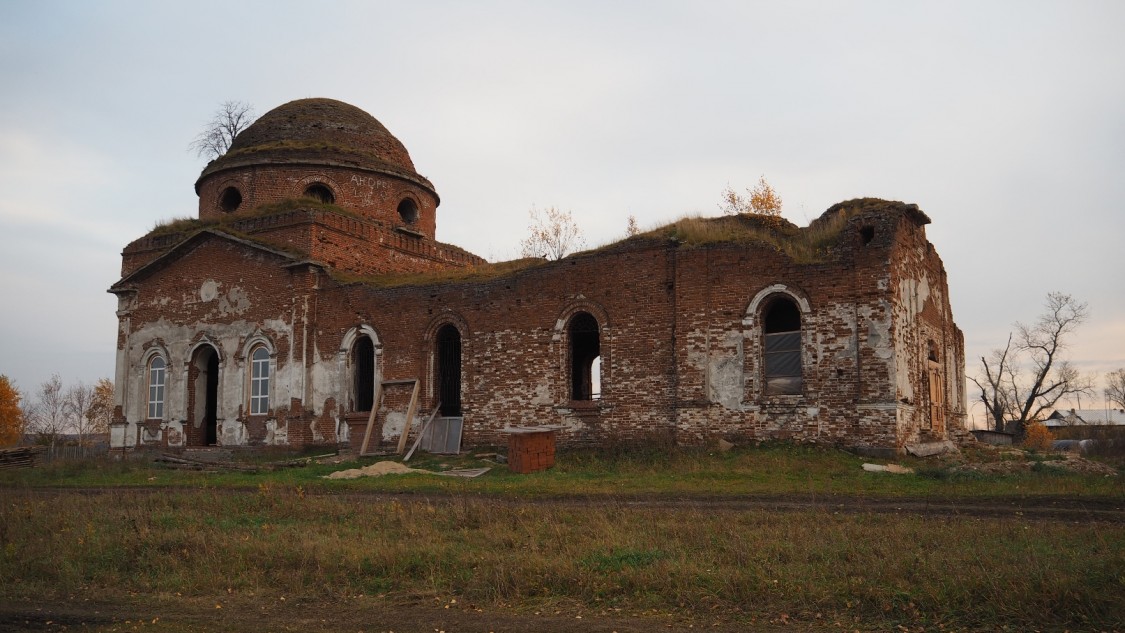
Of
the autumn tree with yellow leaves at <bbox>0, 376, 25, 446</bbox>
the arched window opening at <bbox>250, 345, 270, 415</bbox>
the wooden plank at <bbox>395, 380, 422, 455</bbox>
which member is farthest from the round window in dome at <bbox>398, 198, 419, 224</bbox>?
the autumn tree with yellow leaves at <bbox>0, 376, 25, 446</bbox>

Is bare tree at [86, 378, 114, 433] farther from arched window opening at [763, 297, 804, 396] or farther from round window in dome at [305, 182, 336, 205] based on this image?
arched window opening at [763, 297, 804, 396]

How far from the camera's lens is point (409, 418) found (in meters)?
20.5

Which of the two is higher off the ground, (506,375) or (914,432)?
(506,375)

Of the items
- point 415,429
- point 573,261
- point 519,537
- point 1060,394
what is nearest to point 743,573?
point 519,537

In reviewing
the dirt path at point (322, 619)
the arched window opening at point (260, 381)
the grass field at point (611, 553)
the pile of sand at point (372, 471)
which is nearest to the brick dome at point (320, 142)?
the arched window opening at point (260, 381)

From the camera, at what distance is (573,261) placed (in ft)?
62.9

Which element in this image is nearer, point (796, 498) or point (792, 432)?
point (796, 498)

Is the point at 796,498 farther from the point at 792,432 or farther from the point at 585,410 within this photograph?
the point at 585,410

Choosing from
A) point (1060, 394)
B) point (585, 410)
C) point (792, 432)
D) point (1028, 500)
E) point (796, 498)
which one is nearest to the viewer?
point (1028, 500)

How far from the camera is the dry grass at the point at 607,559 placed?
673 centimetres

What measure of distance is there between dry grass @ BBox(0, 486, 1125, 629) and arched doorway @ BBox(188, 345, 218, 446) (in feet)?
40.9

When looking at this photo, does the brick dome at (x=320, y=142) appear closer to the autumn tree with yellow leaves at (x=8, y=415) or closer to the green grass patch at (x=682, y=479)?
the green grass patch at (x=682, y=479)

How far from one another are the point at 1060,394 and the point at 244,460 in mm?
37704

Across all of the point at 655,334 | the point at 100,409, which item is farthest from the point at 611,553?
the point at 100,409
